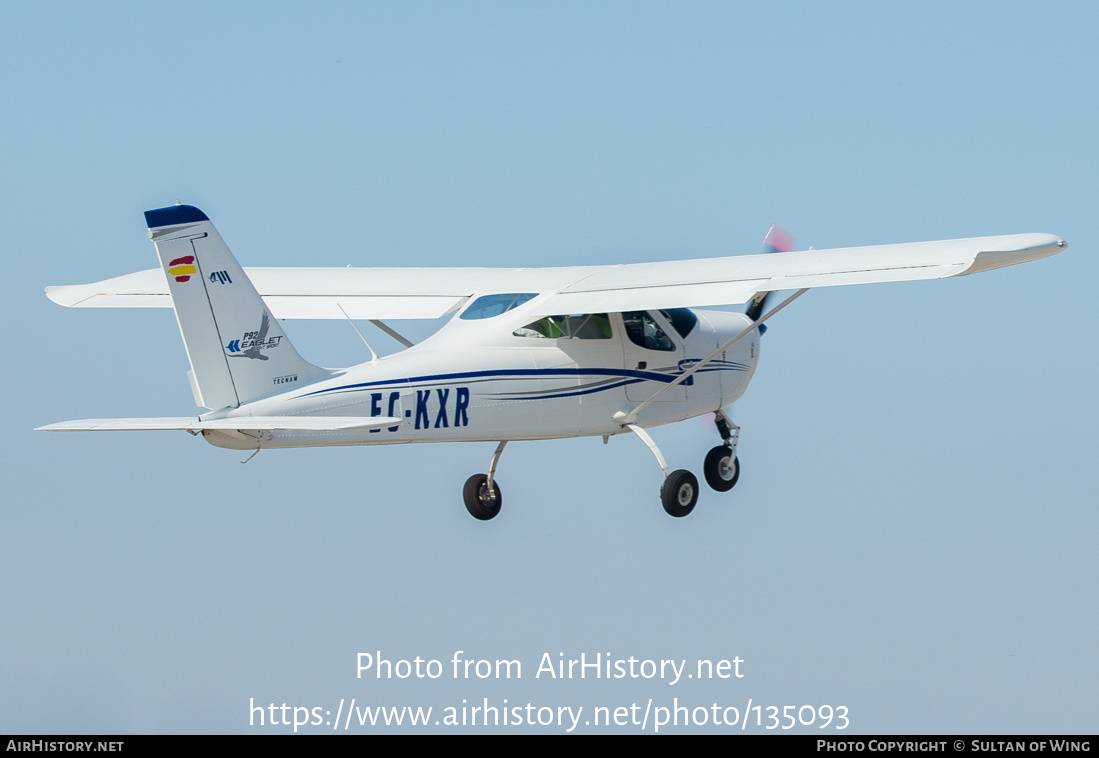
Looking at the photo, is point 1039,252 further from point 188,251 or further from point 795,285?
point 188,251

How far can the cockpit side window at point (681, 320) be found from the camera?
642 inches

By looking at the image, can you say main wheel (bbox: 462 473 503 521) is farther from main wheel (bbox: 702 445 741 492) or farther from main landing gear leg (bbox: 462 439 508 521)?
main wheel (bbox: 702 445 741 492)

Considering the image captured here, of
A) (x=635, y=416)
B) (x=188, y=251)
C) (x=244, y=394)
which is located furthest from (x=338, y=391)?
(x=635, y=416)

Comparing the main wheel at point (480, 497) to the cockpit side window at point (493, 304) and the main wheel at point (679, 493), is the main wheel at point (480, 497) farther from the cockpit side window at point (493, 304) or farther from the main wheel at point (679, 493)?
the cockpit side window at point (493, 304)

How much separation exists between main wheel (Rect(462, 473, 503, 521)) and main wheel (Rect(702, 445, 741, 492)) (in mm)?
2426

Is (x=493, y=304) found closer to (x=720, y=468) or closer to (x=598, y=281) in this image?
(x=598, y=281)

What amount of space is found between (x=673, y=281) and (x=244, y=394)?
15.0ft

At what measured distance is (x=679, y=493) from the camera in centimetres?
1602

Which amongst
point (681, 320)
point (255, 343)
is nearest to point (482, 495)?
point (681, 320)

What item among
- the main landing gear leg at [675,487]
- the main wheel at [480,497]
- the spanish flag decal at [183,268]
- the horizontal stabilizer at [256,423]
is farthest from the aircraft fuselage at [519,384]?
the main wheel at [480,497]

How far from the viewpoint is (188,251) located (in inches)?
504

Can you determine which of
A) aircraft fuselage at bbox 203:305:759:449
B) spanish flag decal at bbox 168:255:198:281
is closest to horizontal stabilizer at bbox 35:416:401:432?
aircraft fuselage at bbox 203:305:759:449

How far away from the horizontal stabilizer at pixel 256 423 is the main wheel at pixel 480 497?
135 inches

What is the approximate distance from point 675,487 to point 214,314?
5.39 m
